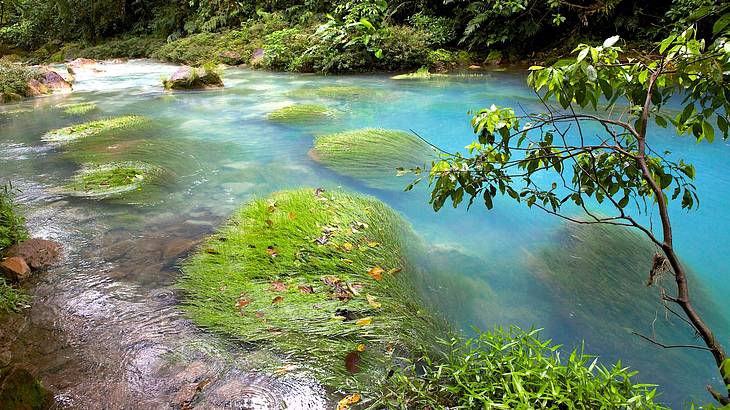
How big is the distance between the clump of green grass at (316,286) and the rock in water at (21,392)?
83cm

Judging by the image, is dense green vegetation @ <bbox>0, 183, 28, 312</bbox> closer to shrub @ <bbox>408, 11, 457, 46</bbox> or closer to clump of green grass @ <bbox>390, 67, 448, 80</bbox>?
clump of green grass @ <bbox>390, 67, 448, 80</bbox>

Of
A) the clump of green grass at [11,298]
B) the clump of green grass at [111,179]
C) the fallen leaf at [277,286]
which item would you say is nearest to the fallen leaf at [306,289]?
the fallen leaf at [277,286]

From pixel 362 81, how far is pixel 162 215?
8.58m

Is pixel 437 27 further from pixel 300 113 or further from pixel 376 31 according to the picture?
pixel 300 113

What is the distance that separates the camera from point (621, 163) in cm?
202

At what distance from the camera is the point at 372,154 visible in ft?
19.1

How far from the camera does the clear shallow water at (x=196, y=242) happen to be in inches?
92.1

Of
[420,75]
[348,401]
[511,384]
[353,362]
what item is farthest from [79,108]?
[511,384]

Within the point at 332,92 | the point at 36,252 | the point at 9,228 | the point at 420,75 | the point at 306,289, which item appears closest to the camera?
the point at 306,289

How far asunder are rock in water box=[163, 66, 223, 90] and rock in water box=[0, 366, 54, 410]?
10.5 metres

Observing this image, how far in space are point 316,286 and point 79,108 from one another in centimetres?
891

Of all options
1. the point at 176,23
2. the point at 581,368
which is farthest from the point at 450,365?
the point at 176,23

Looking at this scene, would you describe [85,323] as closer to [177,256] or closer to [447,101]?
[177,256]

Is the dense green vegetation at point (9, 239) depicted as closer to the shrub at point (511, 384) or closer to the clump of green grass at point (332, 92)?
the shrub at point (511, 384)
